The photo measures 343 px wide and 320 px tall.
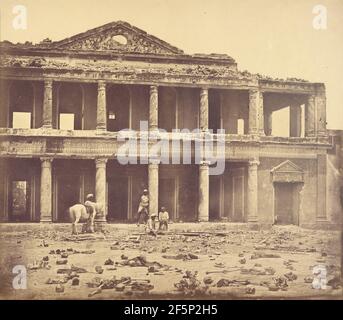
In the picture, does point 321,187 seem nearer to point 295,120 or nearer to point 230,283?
point 295,120

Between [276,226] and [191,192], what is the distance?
2.05m

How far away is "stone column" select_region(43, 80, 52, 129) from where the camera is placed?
13531 millimetres

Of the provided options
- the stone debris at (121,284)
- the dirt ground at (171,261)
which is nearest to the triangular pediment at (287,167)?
the dirt ground at (171,261)

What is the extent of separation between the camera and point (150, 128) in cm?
1364

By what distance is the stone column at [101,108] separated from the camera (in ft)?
44.9

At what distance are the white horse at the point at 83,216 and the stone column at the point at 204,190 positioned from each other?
7.37 feet

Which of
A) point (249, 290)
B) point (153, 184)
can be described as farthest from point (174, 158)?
point (249, 290)

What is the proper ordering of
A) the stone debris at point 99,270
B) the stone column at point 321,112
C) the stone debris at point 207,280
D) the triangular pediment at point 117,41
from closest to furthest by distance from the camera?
the stone debris at point 99,270 → the stone debris at point 207,280 → the triangular pediment at point 117,41 → the stone column at point 321,112

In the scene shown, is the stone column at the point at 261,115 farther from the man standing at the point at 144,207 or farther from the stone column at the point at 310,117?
the man standing at the point at 144,207
